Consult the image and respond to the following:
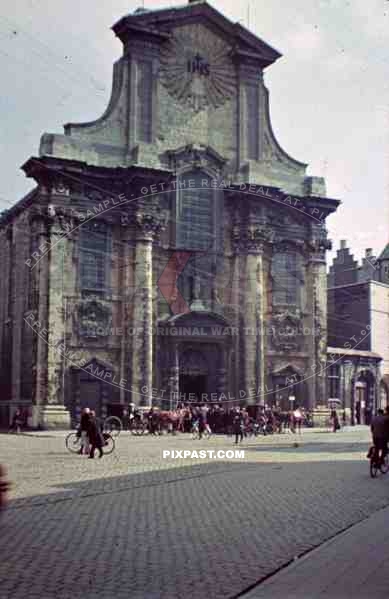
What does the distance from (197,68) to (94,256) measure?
11116mm

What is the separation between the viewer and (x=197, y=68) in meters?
42.6

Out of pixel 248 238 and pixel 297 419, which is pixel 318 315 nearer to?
pixel 248 238

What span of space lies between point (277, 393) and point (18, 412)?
1305cm

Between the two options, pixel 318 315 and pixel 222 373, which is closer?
pixel 222 373

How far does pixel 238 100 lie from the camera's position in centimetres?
4347

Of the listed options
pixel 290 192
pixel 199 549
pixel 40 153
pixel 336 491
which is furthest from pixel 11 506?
pixel 290 192

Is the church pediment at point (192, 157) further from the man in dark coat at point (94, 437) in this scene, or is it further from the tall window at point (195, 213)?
the man in dark coat at point (94, 437)

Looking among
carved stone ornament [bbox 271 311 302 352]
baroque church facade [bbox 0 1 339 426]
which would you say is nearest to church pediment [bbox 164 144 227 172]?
baroque church facade [bbox 0 1 339 426]

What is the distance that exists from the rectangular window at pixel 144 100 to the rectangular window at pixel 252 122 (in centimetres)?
547

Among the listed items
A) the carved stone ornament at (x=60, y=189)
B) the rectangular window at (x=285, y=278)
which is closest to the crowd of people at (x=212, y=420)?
the rectangular window at (x=285, y=278)

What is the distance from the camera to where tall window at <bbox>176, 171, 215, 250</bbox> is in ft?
134

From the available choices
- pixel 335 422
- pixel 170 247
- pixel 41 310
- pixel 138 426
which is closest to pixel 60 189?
pixel 41 310

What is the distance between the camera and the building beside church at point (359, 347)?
50.0m

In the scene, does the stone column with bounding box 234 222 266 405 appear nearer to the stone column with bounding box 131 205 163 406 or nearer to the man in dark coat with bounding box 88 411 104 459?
the stone column with bounding box 131 205 163 406
